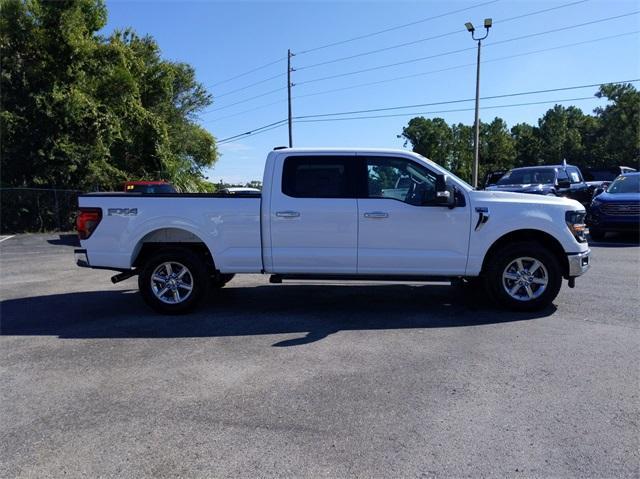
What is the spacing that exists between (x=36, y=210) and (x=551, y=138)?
2516 inches

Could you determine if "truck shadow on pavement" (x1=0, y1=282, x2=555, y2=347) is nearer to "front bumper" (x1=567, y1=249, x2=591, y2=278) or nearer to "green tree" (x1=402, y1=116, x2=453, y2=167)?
"front bumper" (x1=567, y1=249, x2=591, y2=278)

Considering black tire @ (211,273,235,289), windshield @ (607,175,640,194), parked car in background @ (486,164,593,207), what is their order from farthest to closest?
parked car in background @ (486,164,593,207) < windshield @ (607,175,640,194) < black tire @ (211,273,235,289)

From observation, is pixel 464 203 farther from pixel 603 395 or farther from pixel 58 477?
pixel 58 477

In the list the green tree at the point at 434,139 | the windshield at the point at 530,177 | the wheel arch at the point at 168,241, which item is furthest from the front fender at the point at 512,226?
the green tree at the point at 434,139

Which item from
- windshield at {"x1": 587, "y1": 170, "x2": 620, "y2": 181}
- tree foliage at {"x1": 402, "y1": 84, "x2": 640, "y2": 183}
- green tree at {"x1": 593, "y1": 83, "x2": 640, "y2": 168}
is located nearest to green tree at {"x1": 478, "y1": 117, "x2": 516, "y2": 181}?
tree foliage at {"x1": 402, "y1": 84, "x2": 640, "y2": 183}

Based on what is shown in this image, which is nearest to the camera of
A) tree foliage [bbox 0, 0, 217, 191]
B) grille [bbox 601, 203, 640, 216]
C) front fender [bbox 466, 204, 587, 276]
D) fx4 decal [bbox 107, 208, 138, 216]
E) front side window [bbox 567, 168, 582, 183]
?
front fender [bbox 466, 204, 587, 276]

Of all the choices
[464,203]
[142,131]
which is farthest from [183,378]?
[142,131]

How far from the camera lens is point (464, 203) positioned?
632 centimetres

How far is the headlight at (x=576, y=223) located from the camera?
252 inches

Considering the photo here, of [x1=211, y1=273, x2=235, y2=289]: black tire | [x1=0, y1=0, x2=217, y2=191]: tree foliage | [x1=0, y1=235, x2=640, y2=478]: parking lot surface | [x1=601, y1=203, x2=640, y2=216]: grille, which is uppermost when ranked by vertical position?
[x1=0, y1=0, x2=217, y2=191]: tree foliage

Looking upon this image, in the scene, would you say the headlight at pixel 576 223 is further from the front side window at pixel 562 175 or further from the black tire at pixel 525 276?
the front side window at pixel 562 175

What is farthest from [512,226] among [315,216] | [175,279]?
[175,279]

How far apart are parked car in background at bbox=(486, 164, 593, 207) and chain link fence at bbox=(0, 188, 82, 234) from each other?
52.2 ft

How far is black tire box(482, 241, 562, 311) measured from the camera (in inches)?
251
